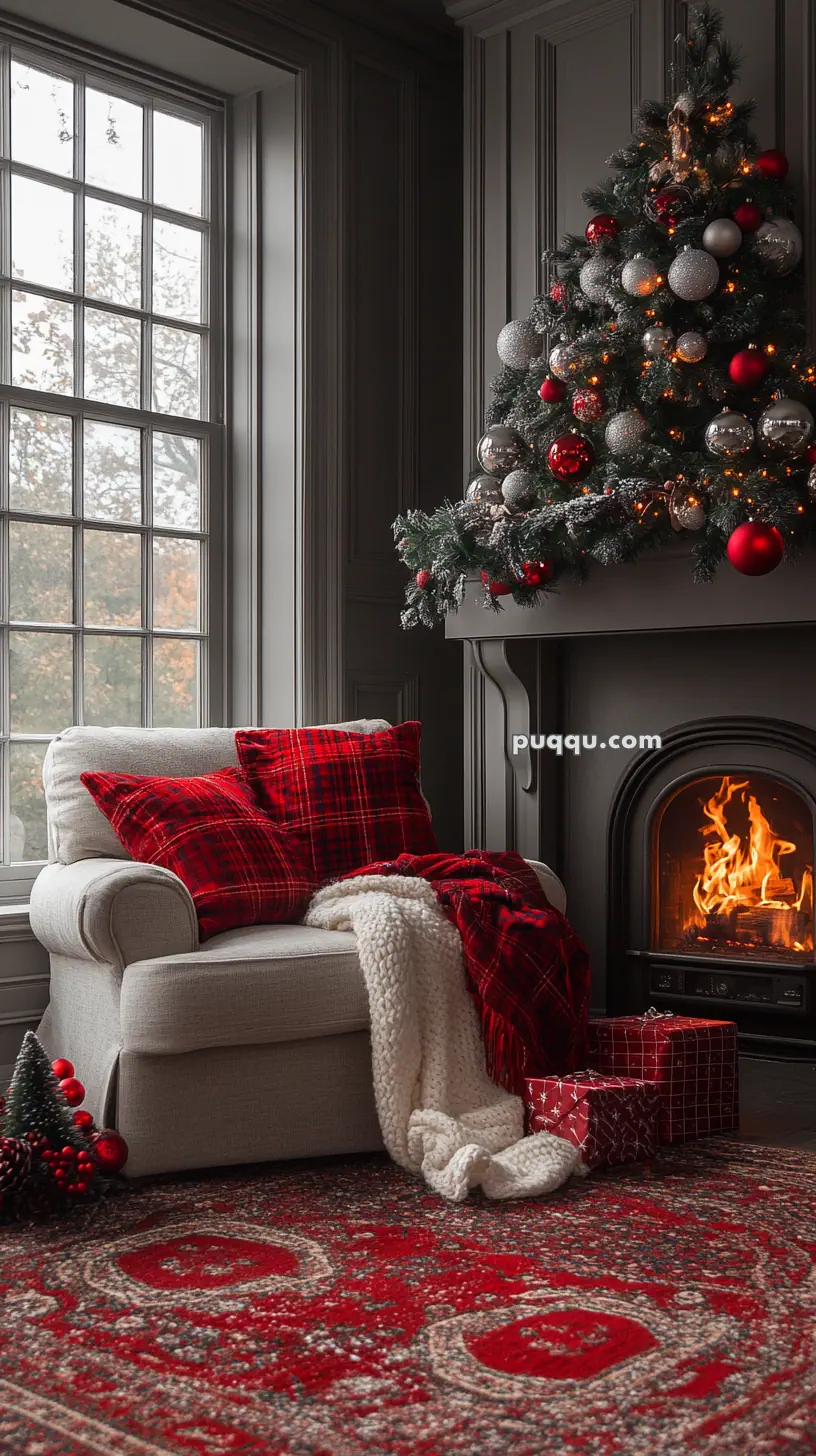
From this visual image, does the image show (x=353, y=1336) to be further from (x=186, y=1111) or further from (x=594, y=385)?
(x=594, y=385)

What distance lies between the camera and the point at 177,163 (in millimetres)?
4316

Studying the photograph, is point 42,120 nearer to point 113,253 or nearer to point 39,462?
point 113,253

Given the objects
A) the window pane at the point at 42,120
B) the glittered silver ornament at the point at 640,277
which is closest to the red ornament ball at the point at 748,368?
the glittered silver ornament at the point at 640,277

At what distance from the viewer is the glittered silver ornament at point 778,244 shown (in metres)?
3.45

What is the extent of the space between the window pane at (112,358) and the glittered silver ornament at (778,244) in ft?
5.98

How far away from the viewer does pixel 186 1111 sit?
8.89ft

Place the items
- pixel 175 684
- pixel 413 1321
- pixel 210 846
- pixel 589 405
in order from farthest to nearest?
pixel 175 684
pixel 589 405
pixel 210 846
pixel 413 1321

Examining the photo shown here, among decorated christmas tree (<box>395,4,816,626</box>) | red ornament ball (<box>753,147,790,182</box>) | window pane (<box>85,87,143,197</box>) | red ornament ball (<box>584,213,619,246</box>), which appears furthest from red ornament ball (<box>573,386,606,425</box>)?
window pane (<box>85,87,143,197</box>)

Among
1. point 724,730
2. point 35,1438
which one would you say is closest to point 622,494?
point 724,730

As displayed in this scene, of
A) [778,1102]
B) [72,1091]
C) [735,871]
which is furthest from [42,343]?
[778,1102]

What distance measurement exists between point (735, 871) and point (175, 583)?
6.13 feet

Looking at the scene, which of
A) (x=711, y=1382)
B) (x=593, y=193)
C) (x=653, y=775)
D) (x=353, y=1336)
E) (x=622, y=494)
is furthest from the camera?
(x=653, y=775)

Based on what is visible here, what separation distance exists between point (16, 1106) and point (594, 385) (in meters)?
2.24

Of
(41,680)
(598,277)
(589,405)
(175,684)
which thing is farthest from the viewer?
(175,684)
